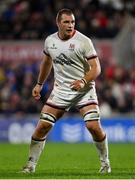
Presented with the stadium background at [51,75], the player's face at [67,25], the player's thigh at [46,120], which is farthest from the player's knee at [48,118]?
the stadium background at [51,75]

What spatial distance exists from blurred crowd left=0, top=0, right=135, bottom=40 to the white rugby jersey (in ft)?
48.5

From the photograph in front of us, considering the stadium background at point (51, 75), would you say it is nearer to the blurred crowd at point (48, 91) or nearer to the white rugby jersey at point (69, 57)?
the blurred crowd at point (48, 91)

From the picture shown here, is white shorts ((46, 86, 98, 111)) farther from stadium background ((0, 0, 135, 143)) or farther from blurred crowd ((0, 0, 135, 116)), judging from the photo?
blurred crowd ((0, 0, 135, 116))

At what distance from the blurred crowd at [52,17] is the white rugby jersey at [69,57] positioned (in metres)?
14.8

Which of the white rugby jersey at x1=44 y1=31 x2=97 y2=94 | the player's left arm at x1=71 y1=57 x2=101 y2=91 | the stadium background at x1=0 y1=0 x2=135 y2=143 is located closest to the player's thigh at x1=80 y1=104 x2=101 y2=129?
the white rugby jersey at x1=44 y1=31 x2=97 y2=94

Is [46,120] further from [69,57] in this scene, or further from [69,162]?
[69,162]

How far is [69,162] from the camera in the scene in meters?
15.4

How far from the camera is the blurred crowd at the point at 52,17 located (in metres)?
27.3

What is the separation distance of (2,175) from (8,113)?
13056mm

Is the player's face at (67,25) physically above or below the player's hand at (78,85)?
above

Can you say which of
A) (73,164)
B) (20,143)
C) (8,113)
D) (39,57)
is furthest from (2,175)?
(39,57)

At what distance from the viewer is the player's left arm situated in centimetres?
1174

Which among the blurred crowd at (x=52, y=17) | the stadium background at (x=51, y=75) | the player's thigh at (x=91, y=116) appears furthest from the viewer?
the blurred crowd at (x=52, y=17)

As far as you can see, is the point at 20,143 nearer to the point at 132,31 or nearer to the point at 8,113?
the point at 8,113
